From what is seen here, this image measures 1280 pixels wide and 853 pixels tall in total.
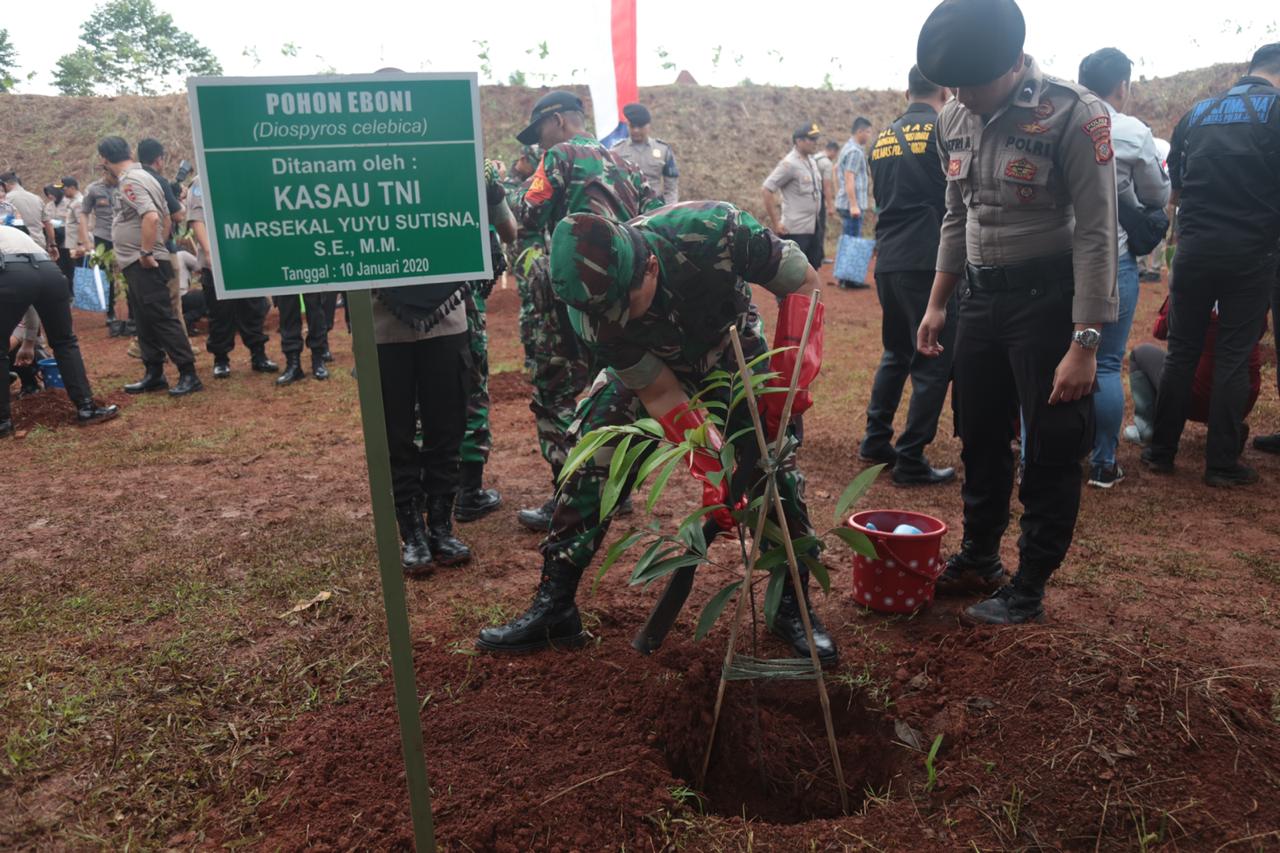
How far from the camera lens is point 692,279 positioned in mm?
2398

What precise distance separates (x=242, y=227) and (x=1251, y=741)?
95.9 inches

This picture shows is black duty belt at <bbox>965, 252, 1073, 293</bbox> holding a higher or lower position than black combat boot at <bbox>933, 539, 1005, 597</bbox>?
higher

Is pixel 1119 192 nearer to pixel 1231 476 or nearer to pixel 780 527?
pixel 1231 476

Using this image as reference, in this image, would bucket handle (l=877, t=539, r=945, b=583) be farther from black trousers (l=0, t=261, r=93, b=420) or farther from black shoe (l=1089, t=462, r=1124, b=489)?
black trousers (l=0, t=261, r=93, b=420)

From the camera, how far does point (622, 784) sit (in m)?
2.03

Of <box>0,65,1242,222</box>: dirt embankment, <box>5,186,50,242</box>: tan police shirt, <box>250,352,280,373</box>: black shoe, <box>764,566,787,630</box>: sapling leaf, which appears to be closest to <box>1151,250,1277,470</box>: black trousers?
<box>764,566,787,630</box>: sapling leaf

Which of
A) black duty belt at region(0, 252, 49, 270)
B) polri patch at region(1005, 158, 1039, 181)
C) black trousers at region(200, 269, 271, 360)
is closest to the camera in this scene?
polri patch at region(1005, 158, 1039, 181)

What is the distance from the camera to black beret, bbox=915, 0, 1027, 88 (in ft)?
7.38

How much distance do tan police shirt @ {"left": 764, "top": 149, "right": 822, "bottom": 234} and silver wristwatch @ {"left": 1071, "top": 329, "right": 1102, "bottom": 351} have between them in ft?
18.4

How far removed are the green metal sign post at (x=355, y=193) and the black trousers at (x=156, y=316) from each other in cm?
585

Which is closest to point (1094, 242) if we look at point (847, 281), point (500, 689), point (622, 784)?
point (622, 784)

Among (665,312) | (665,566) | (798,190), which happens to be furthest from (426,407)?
(798,190)

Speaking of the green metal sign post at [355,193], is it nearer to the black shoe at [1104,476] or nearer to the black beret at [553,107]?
the black beret at [553,107]

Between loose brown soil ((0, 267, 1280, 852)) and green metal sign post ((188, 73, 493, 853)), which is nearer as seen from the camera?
green metal sign post ((188, 73, 493, 853))
